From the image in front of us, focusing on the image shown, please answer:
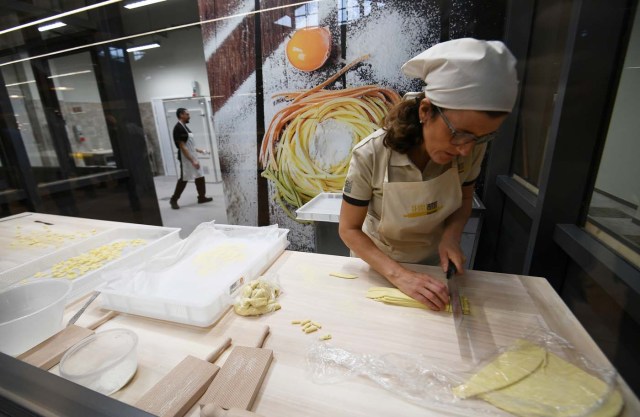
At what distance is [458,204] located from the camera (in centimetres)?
118

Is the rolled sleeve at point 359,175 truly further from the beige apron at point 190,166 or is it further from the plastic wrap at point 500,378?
the beige apron at point 190,166

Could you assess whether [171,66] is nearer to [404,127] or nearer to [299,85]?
[299,85]

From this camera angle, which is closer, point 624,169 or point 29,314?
point 29,314

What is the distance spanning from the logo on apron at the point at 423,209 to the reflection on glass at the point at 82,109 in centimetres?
239

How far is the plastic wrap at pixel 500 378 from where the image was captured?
557 millimetres

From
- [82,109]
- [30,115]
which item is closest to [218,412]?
[82,109]

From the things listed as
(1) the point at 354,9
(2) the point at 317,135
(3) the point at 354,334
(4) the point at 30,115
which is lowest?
(3) the point at 354,334

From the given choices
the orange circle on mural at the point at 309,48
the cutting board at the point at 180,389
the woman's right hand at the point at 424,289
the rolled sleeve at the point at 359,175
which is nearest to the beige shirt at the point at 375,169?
the rolled sleeve at the point at 359,175

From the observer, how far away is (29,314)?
30.3 inches

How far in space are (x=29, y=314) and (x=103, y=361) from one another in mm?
311

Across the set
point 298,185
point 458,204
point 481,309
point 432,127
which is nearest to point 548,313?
point 481,309

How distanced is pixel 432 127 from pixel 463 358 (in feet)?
2.25

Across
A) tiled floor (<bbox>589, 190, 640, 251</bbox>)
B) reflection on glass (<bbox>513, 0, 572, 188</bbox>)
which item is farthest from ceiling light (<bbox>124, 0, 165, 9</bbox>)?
tiled floor (<bbox>589, 190, 640, 251</bbox>)

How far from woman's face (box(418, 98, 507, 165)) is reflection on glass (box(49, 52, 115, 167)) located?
2337 millimetres
